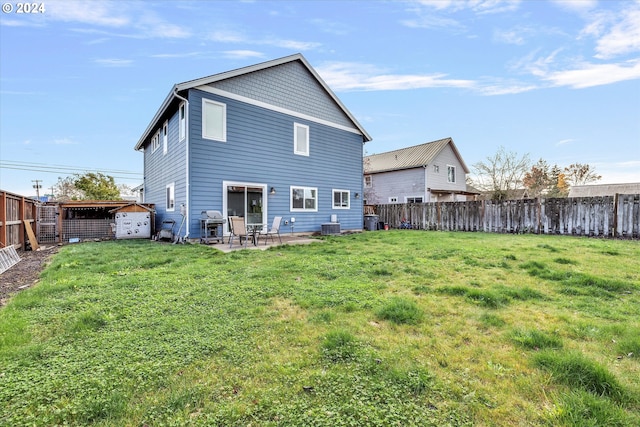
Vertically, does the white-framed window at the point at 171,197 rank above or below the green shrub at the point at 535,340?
above

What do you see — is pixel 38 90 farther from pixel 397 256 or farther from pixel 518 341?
pixel 518 341

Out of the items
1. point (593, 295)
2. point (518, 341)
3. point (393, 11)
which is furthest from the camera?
point (393, 11)

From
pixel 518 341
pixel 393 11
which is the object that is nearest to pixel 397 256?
pixel 518 341

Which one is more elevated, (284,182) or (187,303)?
(284,182)

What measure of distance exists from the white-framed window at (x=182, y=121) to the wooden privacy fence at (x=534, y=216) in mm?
11770

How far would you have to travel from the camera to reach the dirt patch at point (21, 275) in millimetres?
4211

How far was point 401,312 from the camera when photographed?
10.1ft

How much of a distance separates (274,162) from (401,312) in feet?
30.2

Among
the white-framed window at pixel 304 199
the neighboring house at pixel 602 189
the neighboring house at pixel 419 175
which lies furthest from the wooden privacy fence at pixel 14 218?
the neighboring house at pixel 602 189

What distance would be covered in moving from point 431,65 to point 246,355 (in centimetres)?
1633

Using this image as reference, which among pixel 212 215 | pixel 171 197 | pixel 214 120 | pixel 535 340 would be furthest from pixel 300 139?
pixel 535 340

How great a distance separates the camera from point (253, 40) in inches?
520

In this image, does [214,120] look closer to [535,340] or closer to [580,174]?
[535,340]

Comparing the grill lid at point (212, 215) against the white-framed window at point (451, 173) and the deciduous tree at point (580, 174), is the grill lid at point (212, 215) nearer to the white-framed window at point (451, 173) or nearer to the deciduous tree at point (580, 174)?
the white-framed window at point (451, 173)
